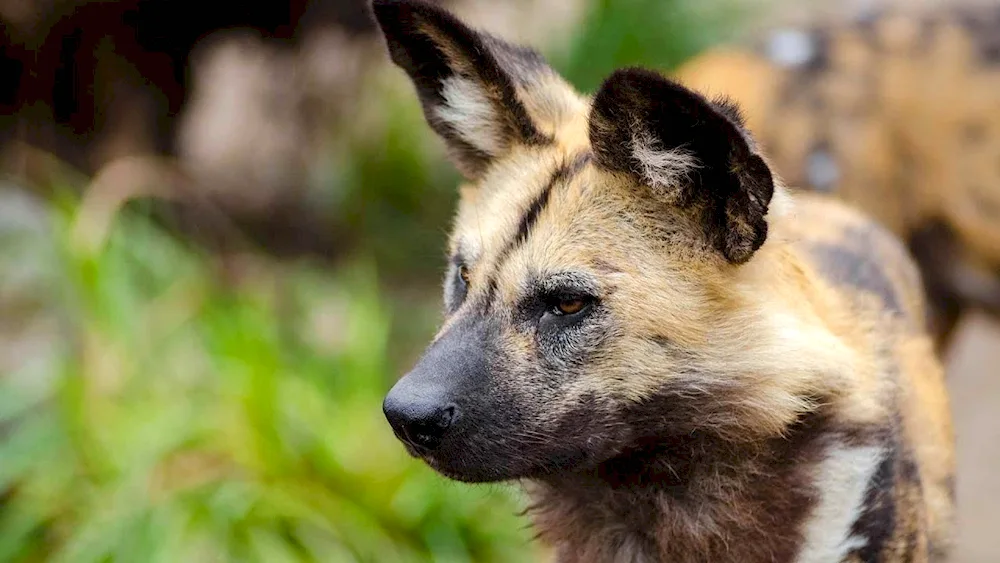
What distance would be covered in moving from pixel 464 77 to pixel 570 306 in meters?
0.68

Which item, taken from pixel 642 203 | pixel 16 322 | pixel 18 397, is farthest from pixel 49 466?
pixel 642 203

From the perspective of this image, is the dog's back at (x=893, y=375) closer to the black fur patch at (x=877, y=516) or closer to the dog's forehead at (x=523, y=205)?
the black fur patch at (x=877, y=516)

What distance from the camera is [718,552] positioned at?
255 cm

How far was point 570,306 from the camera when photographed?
7.68ft

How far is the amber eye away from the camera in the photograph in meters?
2.34

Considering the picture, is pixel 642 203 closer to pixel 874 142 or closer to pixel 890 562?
pixel 890 562

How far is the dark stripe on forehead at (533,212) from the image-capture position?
242cm

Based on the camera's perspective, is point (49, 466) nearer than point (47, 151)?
Yes

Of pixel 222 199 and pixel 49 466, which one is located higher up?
pixel 222 199

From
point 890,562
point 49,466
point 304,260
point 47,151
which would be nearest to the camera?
point 890,562

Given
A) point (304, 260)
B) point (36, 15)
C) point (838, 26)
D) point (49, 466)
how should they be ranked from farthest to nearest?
point (304, 260) → point (36, 15) → point (838, 26) → point (49, 466)

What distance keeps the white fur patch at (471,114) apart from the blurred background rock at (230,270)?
85 cm

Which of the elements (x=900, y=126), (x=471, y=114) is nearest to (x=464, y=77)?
(x=471, y=114)

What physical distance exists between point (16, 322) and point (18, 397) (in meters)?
0.76
